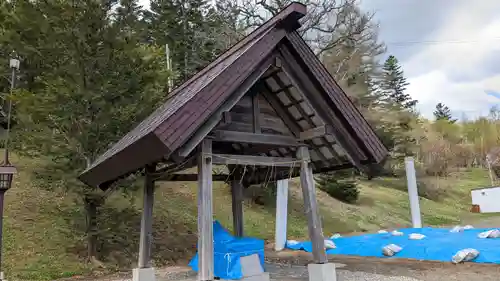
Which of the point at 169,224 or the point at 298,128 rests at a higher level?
→ the point at 298,128

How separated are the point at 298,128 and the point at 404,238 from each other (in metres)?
5.37

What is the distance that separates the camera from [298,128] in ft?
19.4

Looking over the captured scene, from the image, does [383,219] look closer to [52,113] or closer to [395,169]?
[395,169]

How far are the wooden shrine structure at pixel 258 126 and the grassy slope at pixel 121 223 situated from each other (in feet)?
10.5

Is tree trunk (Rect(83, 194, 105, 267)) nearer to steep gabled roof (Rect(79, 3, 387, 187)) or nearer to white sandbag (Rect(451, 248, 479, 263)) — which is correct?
steep gabled roof (Rect(79, 3, 387, 187))

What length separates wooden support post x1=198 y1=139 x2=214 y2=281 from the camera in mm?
4547

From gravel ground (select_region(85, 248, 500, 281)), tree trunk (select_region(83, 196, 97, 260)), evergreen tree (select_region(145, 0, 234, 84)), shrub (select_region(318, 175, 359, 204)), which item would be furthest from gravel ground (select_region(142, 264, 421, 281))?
evergreen tree (select_region(145, 0, 234, 84))

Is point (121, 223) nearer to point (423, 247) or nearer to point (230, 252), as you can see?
point (230, 252)

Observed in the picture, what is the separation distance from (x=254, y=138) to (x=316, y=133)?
2.94 feet

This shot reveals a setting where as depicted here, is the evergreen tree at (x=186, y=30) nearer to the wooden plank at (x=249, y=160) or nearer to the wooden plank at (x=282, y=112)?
the wooden plank at (x=282, y=112)

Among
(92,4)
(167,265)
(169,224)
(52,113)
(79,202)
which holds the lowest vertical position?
(167,265)

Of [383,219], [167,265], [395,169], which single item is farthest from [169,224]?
[395,169]

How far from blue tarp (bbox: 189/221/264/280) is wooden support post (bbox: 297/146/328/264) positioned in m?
1.17

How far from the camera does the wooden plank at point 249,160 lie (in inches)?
207
